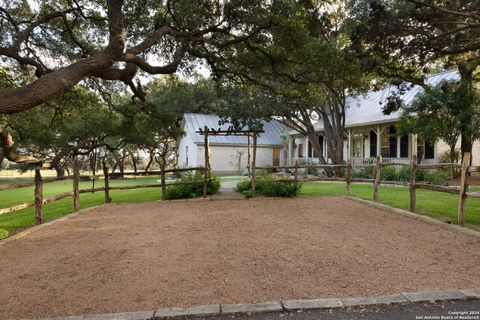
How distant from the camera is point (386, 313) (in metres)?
3.31

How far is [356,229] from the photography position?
7.00 meters

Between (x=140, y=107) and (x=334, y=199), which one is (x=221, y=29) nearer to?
(x=140, y=107)

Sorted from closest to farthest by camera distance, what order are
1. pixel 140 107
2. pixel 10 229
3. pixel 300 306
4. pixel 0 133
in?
pixel 300 306 < pixel 0 133 < pixel 10 229 < pixel 140 107

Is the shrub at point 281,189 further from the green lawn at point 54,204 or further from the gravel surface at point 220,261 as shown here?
the green lawn at point 54,204

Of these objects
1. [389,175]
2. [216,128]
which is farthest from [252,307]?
[216,128]

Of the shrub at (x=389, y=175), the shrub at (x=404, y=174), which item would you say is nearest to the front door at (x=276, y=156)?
the shrub at (x=389, y=175)

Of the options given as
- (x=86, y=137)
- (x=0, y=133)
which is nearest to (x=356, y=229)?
(x=0, y=133)

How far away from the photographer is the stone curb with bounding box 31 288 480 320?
330 centimetres

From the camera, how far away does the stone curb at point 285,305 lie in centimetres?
330

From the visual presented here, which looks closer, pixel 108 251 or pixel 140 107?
pixel 108 251

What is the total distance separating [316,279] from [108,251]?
3401mm

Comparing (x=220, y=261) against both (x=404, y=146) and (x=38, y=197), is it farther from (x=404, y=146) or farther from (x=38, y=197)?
(x=404, y=146)

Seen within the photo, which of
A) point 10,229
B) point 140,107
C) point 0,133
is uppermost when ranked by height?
point 140,107

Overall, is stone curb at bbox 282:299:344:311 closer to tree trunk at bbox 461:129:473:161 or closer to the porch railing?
tree trunk at bbox 461:129:473:161
